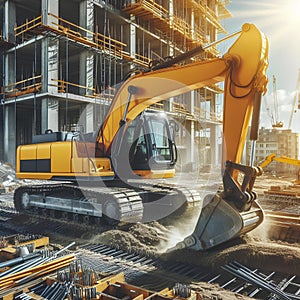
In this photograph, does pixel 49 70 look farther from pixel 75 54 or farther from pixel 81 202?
pixel 81 202

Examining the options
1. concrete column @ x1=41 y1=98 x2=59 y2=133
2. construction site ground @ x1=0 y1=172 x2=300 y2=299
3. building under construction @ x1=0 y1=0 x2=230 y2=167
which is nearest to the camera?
construction site ground @ x1=0 y1=172 x2=300 y2=299

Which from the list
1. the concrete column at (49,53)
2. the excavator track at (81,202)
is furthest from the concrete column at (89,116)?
the excavator track at (81,202)

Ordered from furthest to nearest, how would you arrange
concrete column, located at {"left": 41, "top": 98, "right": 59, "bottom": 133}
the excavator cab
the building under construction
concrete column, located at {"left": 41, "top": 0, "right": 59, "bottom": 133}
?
the building under construction, concrete column, located at {"left": 41, "top": 98, "right": 59, "bottom": 133}, concrete column, located at {"left": 41, "top": 0, "right": 59, "bottom": 133}, the excavator cab

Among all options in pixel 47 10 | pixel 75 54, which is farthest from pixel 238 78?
pixel 75 54

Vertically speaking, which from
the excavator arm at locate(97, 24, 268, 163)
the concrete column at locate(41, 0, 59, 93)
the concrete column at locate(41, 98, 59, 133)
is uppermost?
the concrete column at locate(41, 0, 59, 93)

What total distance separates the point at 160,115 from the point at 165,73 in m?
1.70

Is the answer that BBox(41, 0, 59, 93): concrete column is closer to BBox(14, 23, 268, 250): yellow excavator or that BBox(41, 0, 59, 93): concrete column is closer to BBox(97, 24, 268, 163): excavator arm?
BBox(14, 23, 268, 250): yellow excavator

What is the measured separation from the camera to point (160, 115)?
848cm

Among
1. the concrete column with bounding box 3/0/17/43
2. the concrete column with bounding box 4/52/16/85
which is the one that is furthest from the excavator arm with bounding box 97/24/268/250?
the concrete column with bounding box 4/52/16/85

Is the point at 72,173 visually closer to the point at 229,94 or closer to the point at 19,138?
the point at 229,94

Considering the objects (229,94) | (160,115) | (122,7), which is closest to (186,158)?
(122,7)

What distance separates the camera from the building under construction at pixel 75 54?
818 inches

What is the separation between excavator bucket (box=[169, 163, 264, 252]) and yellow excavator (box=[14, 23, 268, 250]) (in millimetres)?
15

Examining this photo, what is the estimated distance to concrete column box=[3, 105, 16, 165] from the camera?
2364 cm
